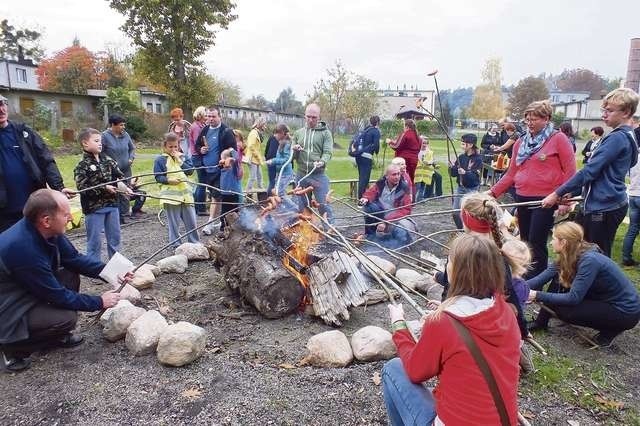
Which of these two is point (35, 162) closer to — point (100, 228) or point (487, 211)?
point (100, 228)

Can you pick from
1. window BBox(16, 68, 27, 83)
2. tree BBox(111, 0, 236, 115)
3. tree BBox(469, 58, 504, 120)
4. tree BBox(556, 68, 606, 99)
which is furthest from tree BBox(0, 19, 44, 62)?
tree BBox(556, 68, 606, 99)

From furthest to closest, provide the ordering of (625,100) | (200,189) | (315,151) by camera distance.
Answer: (200,189) → (315,151) → (625,100)

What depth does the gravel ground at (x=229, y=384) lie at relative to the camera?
103 inches

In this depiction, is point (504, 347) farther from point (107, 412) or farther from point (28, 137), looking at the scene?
point (28, 137)

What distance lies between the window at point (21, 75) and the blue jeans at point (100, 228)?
138 feet

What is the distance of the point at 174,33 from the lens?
21969 mm

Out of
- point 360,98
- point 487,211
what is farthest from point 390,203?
point 360,98

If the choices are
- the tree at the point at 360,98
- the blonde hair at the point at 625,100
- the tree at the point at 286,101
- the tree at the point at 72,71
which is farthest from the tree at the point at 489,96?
the blonde hair at the point at 625,100

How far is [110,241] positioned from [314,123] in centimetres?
333

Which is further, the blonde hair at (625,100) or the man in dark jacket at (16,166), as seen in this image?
the man in dark jacket at (16,166)

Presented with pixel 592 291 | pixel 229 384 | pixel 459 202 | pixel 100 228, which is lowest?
pixel 229 384

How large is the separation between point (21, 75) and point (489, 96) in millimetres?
46498

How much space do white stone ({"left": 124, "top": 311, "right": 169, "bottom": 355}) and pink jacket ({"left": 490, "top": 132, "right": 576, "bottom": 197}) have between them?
3.71 metres

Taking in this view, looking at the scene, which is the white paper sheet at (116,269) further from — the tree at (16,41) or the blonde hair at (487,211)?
the tree at (16,41)
